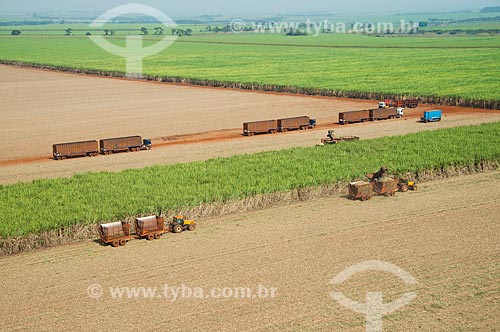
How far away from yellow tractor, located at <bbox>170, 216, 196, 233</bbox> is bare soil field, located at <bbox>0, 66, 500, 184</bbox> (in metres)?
16.1

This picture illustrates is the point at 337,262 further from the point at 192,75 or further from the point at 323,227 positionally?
the point at 192,75

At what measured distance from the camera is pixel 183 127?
65.8m

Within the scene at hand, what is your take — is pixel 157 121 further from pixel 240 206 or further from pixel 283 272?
pixel 283 272

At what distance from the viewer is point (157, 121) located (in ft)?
230

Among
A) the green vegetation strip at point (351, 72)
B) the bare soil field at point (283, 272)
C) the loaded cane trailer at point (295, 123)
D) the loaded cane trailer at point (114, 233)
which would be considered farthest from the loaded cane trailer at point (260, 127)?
the loaded cane trailer at point (114, 233)

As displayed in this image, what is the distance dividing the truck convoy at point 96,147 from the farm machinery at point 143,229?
21.3 meters

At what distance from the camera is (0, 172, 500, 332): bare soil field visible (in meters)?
22.4

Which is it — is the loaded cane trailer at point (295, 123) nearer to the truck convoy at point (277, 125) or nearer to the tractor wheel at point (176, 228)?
the truck convoy at point (277, 125)

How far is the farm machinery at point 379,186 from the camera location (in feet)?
121

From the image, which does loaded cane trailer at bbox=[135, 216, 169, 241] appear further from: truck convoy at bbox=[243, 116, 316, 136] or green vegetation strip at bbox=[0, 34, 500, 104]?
green vegetation strip at bbox=[0, 34, 500, 104]

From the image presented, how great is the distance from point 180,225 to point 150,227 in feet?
5.06

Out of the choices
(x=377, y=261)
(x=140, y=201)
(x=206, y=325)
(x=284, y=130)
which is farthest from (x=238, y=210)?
(x=284, y=130)

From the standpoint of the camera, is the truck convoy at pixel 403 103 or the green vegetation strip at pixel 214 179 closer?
the green vegetation strip at pixel 214 179

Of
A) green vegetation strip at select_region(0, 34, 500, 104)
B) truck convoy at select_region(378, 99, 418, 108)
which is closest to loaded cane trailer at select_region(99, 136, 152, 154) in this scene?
truck convoy at select_region(378, 99, 418, 108)
